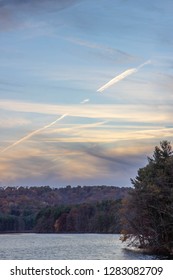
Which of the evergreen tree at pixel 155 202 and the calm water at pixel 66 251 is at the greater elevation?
the evergreen tree at pixel 155 202

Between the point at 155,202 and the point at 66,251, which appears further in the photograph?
the point at 66,251

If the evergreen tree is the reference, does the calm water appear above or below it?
below

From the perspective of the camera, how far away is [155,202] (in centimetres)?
5288

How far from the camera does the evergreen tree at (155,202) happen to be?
51.3 m

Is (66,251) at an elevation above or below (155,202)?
below

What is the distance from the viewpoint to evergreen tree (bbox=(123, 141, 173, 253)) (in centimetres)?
5130
